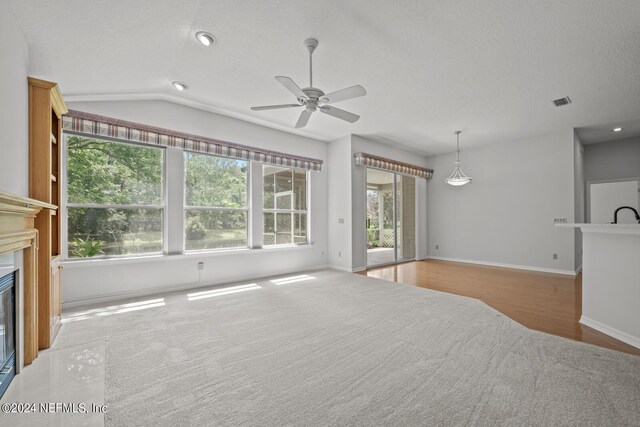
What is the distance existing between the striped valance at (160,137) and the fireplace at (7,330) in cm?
213

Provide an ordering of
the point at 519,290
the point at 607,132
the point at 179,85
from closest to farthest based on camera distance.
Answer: the point at 179,85 < the point at 519,290 < the point at 607,132

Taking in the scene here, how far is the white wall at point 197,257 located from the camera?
138 inches

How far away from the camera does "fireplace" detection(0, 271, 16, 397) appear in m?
1.78

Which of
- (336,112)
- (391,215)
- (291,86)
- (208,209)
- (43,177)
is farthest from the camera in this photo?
(391,215)

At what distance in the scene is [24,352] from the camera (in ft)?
6.82

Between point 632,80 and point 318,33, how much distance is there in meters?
3.90

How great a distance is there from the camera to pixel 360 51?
2.79 m

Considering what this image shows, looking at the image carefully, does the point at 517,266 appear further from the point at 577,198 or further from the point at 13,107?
the point at 13,107

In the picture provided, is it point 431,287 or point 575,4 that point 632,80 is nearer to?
point 575,4

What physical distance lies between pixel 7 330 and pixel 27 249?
1.98 feet

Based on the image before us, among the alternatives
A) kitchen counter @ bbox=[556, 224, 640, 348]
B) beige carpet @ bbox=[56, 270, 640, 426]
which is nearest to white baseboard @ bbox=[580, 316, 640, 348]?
kitchen counter @ bbox=[556, 224, 640, 348]

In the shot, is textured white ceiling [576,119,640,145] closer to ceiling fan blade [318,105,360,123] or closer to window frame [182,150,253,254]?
ceiling fan blade [318,105,360,123]

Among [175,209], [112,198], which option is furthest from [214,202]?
[112,198]

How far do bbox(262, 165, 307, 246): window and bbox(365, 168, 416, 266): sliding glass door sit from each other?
175cm
